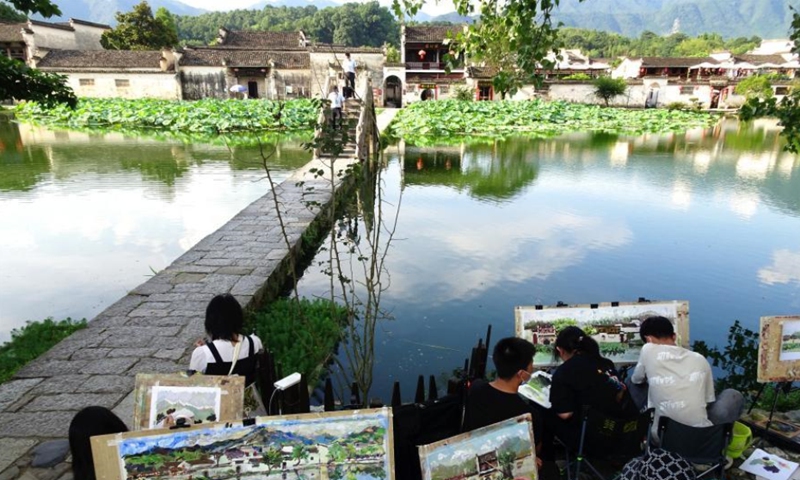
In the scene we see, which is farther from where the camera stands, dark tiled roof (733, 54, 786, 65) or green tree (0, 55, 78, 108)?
dark tiled roof (733, 54, 786, 65)

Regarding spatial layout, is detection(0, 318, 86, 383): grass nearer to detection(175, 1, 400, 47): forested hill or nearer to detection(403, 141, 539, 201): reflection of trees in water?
detection(403, 141, 539, 201): reflection of trees in water

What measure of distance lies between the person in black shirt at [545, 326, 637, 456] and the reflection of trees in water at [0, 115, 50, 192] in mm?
12228

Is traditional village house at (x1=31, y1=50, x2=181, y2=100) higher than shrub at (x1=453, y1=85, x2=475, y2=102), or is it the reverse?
traditional village house at (x1=31, y1=50, x2=181, y2=100)

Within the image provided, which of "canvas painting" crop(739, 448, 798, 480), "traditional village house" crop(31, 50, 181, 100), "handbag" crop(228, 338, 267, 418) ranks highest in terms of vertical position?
"traditional village house" crop(31, 50, 181, 100)

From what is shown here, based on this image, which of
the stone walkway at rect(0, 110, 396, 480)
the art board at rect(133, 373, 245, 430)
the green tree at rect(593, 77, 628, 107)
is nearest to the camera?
the art board at rect(133, 373, 245, 430)

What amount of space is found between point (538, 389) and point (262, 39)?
1610 inches

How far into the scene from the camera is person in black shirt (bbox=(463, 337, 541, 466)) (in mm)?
2545

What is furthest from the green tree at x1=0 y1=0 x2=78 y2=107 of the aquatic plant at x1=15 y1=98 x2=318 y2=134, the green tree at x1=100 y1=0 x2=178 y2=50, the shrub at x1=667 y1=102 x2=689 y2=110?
the green tree at x1=100 y1=0 x2=178 y2=50

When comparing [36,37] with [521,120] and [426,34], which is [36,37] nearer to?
[426,34]

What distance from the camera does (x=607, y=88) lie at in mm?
35531

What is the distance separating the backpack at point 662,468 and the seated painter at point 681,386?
649 mm

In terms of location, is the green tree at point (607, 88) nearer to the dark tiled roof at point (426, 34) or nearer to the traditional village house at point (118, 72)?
the dark tiled roof at point (426, 34)

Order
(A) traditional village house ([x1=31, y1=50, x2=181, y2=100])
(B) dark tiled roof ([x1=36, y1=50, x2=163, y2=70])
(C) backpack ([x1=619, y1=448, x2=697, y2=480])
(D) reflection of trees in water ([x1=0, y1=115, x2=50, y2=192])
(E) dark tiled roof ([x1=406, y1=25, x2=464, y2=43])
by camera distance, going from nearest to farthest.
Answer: (C) backpack ([x1=619, y1=448, x2=697, y2=480])
(D) reflection of trees in water ([x1=0, y1=115, x2=50, y2=192])
(A) traditional village house ([x1=31, y1=50, x2=181, y2=100])
(B) dark tiled roof ([x1=36, y1=50, x2=163, y2=70])
(E) dark tiled roof ([x1=406, y1=25, x2=464, y2=43])

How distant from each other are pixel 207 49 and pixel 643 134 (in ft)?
86.5
